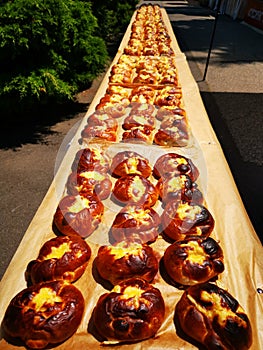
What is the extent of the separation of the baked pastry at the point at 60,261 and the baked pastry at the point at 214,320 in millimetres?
812

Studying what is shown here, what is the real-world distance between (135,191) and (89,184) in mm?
482

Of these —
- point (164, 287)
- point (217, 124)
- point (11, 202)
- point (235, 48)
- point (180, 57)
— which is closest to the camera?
point (164, 287)

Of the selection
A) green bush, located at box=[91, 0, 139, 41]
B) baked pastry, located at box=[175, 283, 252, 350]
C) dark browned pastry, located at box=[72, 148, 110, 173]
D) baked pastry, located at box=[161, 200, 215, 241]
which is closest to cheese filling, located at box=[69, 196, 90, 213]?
dark browned pastry, located at box=[72, 148, 110, 173]

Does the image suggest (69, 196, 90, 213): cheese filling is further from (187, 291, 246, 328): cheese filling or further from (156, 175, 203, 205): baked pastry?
(187, 291, 246, 328): cheese filling

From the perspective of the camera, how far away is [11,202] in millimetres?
4355

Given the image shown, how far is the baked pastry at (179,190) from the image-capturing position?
2.76 m

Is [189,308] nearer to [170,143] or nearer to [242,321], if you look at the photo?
[242,321]

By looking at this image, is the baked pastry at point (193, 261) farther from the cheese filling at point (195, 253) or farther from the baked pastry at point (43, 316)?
the baked pastry at point (43, 316)

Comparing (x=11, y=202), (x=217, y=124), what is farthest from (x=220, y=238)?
(x=217, y=124)

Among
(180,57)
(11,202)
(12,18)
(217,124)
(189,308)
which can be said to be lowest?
(11,202)

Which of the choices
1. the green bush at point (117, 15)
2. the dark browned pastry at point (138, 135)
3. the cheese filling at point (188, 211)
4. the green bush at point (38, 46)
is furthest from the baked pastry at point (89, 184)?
the green bush at point (117, 15)

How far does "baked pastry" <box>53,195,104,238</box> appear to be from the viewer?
2.48 m

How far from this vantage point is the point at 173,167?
308 centimetres

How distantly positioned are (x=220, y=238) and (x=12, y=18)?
15.5ft
